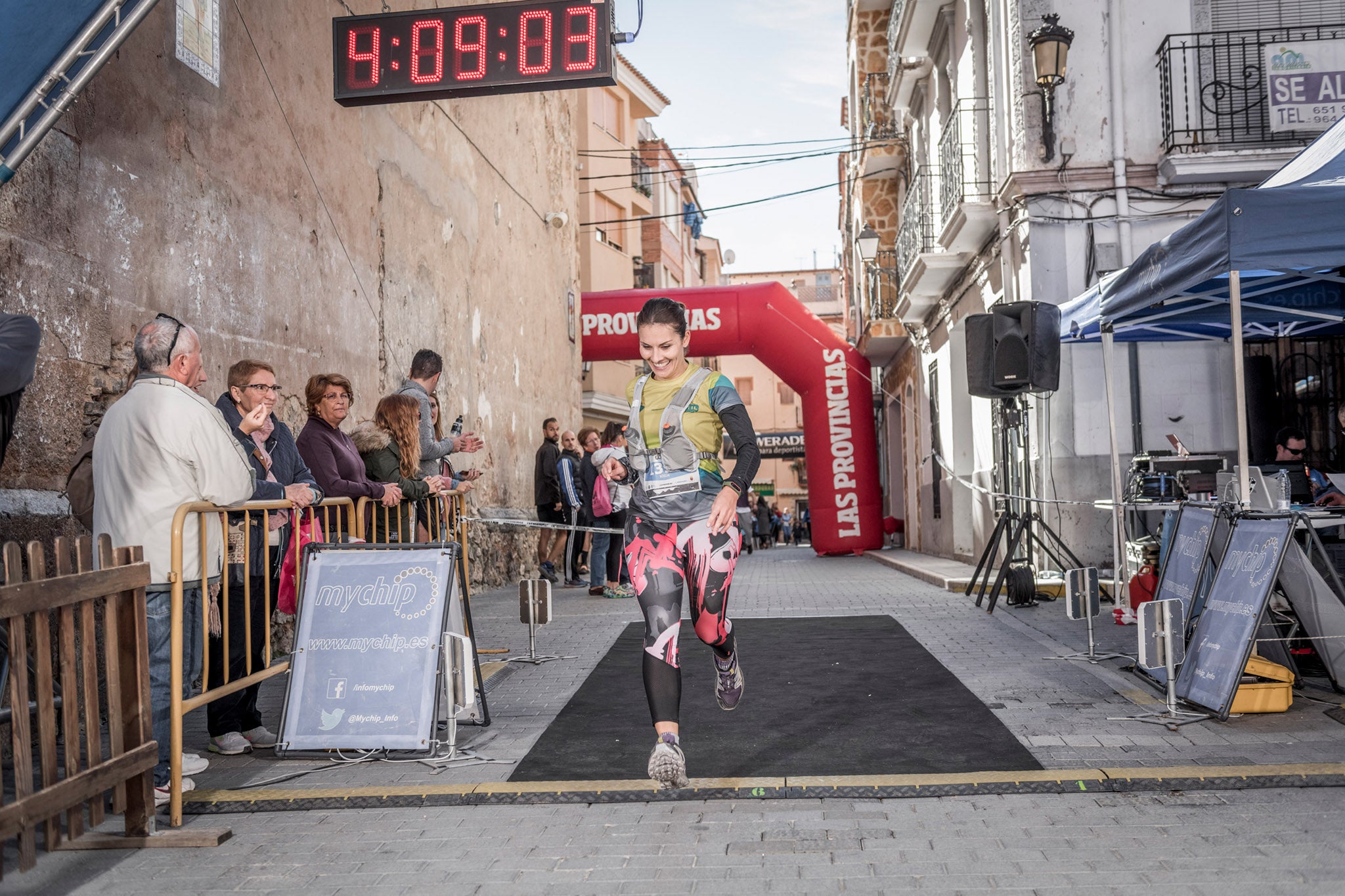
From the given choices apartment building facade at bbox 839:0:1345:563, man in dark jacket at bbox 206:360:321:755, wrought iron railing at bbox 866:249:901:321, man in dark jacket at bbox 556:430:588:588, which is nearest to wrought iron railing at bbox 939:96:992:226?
apartment building facade at bbox 839:0:1345:563

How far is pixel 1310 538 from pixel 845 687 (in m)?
2.45

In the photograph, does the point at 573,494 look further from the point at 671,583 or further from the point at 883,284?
the point at 883,284

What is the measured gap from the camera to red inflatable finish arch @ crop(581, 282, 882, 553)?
68.2 ft

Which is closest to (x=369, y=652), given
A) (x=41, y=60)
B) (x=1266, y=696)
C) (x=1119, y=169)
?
(x=41, y=60)

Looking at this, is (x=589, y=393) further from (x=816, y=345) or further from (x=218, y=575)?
(x=218, y=575)

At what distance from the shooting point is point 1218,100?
12.4m

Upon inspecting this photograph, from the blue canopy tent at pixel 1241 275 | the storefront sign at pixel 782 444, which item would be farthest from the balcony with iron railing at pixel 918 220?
the storefront sign at pixel 782 444

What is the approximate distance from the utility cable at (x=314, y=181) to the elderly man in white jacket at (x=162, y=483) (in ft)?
16.7

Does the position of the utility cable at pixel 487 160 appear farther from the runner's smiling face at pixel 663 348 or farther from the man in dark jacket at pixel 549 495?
the runner's smiling face at pixel 663 348

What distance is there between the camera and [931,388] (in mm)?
20766

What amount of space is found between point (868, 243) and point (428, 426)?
16.4 metres

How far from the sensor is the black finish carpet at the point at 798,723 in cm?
484

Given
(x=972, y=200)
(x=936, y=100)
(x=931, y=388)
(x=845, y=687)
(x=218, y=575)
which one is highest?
(x=936, y=100)

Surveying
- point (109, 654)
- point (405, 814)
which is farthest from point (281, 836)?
point (109, 654)
